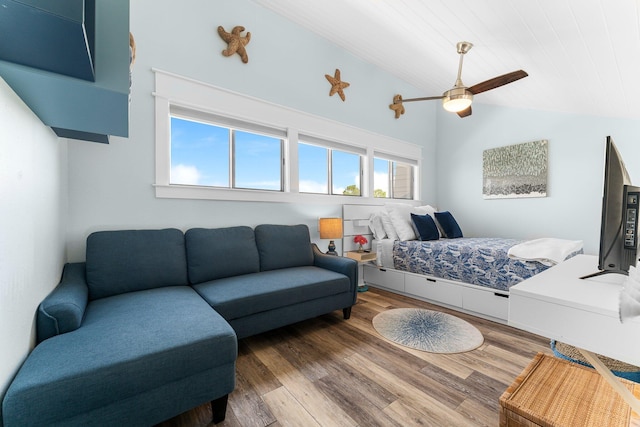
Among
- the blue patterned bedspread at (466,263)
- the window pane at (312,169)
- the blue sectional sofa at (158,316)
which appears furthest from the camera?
the window pane at (312,169)

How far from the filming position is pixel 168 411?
1130 millimetres

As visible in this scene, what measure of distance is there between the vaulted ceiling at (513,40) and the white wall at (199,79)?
1.15 feet

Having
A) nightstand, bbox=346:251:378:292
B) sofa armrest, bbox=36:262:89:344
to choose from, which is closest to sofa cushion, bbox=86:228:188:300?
sofa armrest, bbox=36:262:89:344

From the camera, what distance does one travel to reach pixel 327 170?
3.61 metres

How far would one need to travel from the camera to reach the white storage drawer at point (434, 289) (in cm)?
278

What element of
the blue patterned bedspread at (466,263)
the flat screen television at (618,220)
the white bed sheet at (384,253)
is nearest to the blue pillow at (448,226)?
the blue patterned bedspread at (466,263)

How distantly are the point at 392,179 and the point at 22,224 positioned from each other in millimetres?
4285

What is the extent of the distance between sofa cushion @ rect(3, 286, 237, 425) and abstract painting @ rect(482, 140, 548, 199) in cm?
449

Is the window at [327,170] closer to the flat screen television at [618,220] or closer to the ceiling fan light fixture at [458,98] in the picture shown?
the ceiling fan light fixture at [458,98]

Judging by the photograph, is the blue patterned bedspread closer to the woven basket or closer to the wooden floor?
the wooden floor

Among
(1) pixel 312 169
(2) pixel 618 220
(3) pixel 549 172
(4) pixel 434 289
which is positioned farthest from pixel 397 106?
(2) pixel 618 220

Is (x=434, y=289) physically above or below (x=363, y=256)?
below

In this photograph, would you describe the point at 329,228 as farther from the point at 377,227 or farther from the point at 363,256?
the point at 377,227

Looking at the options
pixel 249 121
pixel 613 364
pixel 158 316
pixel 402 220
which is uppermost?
pixel 249 121
